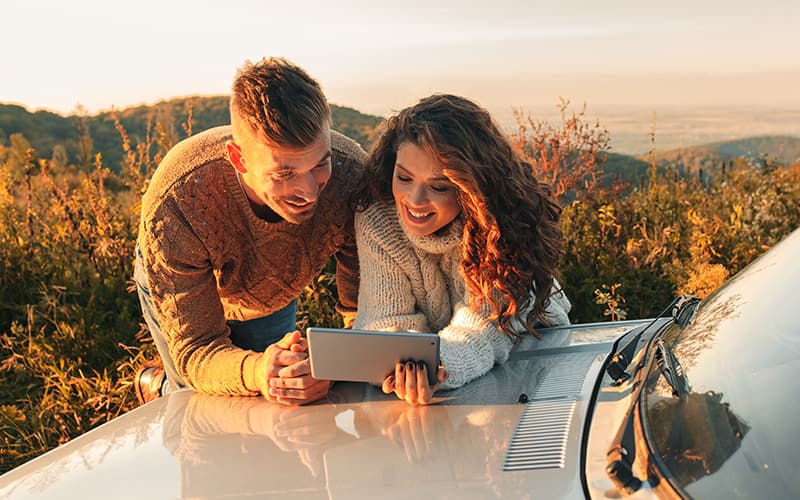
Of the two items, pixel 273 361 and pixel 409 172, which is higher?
pixel 409 172

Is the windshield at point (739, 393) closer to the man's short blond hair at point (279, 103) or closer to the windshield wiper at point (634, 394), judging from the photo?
the windshield wiper at point (634, 394)

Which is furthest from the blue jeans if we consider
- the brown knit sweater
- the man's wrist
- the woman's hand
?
the woman's hand

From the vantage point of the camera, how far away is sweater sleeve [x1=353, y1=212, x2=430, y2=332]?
266 centimetres

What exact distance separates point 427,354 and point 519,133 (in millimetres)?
3409

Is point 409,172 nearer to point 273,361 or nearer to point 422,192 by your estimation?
point 422,192

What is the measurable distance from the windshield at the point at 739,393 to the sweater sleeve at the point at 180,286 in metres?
1.51

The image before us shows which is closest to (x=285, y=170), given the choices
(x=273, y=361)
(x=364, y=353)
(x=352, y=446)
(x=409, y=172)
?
(x=409, y=172)

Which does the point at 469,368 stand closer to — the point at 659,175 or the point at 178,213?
the point at 178,213

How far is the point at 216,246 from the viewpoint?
2.88 meters

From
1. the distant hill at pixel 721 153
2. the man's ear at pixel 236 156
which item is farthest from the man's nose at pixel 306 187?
the distant hill at pixel 721 153

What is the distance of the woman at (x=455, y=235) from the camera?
255cm

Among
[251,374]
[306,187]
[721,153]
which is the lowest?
[251,374]

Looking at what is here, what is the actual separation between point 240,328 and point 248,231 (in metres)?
0.66

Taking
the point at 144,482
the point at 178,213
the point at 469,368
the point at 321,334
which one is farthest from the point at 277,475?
the point at 178,213
